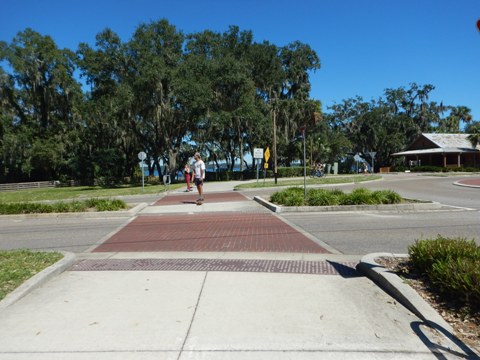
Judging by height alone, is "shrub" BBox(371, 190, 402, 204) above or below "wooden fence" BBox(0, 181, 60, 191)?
above

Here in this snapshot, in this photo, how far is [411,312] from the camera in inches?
171

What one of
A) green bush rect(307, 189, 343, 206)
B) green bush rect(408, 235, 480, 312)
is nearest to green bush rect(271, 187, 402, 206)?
green bush rect(307, 189, 343, 206)

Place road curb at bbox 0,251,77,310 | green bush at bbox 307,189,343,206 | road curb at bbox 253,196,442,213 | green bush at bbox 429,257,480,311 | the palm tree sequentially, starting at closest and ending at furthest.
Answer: green bush at bbox 429,257,480,311 < road curb at bbox 0,251,77,310 < road curb at bbox 253,196,442,213 < green bush at bbox 307,189,343,206 < the palm tree

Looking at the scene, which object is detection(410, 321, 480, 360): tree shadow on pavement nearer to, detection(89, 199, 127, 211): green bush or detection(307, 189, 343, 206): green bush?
detection(307, 189, 343, 206): green bush

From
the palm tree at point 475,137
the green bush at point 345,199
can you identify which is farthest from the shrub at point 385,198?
the palm tree at point 475,137

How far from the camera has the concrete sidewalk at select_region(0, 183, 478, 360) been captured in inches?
138

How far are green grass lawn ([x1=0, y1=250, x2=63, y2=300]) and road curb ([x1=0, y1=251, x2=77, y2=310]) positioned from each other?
0.08 m

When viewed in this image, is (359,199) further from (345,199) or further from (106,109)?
(106,109)

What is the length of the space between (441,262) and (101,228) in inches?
334

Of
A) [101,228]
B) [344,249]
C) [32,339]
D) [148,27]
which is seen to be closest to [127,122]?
[148,27]

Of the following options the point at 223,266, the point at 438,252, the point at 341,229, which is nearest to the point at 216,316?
the point at 223,266

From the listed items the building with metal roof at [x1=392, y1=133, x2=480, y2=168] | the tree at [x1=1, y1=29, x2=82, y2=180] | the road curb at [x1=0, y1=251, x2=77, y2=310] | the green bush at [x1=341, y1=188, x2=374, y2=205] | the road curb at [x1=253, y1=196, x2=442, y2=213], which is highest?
the tree at [x1=1, y1=29, x2=82, y2=180]

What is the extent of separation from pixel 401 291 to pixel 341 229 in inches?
Answer: 200

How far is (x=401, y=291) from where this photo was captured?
4688 millimetres
